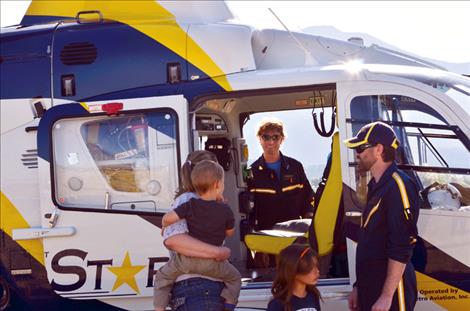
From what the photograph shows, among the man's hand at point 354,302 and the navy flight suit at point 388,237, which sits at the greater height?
the navy flight suit at point 388,237

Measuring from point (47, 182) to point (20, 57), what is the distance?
100cm

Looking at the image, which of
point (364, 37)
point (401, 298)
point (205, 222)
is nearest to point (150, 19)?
point (364, 37)

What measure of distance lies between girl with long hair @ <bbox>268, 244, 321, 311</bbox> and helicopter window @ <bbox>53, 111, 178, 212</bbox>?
63.9 inches

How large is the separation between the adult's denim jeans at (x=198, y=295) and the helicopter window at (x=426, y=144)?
1443mm

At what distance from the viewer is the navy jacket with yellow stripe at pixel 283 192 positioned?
21.1 ft

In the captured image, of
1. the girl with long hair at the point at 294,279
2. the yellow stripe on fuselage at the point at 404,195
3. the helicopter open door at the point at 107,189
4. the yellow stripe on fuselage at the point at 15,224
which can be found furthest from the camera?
the yellow stripe on fuselage at the point at 15,224

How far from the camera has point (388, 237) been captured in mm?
4227

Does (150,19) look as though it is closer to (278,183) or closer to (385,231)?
(278,183)

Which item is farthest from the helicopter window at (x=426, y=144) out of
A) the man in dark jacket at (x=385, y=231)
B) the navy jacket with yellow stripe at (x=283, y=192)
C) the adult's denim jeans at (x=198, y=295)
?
the adult's denim jeans at (x=198, y=295)

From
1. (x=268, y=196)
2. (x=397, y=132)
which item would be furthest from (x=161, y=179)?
(x=397, y=132)

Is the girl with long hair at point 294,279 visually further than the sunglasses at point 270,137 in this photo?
No

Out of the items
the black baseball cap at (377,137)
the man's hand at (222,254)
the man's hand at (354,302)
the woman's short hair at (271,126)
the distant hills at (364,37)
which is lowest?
the man's hand at (354,302)

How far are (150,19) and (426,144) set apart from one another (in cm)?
226

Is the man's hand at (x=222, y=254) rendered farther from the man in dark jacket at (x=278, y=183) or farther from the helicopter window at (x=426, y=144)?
the man in dark jacket at (x=278, y=183)
